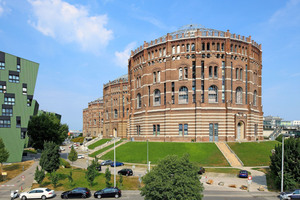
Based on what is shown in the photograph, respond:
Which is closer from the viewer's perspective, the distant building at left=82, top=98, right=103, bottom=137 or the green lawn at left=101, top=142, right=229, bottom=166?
the green lawn at left=101, top=142, right=229, bottom=166

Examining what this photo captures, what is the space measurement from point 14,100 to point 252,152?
55.3 meters

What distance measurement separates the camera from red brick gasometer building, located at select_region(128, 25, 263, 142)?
211 feet

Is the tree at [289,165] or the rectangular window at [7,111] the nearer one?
the tree at [289,165]

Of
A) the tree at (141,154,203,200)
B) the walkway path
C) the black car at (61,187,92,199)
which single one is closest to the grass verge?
the black car at (61,187,92,199)

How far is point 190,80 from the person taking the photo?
217 feet

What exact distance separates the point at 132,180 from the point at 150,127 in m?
33.0

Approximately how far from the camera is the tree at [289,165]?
1309 inches

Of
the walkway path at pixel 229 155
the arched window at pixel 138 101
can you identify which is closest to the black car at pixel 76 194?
the walkway path at pixel 229 155

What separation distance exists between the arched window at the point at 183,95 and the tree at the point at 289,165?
3266cm

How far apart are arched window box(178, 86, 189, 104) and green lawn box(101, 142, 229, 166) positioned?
11881mm

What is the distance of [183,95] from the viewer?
67125 millimetres

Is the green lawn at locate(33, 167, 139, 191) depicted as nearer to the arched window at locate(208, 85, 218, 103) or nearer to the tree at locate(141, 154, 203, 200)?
the tree at locate(141, 154, 203, 200)

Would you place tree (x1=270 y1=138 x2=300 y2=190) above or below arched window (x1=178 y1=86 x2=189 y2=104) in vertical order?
below

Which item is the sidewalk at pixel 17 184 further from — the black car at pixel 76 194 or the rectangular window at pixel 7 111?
the rectangular window at pixel 7 111
